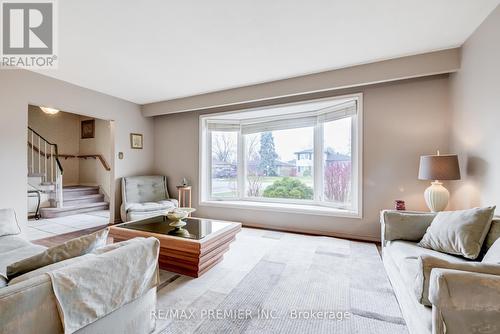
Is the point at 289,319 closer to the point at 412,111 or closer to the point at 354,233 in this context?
the point at 354,233

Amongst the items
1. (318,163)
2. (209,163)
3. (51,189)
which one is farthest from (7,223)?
(318,163)

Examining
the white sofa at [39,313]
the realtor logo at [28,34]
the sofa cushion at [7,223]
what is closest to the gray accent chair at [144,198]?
the sofa cushion at [7,223]

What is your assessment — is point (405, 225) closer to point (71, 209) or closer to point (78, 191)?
point (71, 209)

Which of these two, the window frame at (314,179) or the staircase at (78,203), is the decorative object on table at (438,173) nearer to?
the window frame at (314,179)

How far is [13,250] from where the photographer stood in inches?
71.9

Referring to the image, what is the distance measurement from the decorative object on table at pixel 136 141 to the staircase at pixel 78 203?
218cm

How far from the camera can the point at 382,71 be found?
289cm

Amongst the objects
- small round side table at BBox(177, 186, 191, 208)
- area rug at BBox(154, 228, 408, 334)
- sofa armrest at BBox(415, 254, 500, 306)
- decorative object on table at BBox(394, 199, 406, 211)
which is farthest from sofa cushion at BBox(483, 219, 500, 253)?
small round side table at BBox(177, 186, 191, 208)

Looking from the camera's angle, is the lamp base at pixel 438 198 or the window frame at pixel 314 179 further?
the window frame at pixel 314 179

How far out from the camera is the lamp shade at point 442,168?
2301mm

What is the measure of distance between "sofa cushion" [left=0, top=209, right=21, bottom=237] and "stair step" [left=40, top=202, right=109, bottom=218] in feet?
10.7

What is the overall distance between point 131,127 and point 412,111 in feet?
16.1

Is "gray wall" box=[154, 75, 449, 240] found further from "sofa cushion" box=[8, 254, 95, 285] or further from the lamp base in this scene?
"sofa cushion" box=[8, 254, 95, 285]

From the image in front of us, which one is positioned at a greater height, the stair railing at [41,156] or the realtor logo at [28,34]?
the realtor logo at [28,34]
